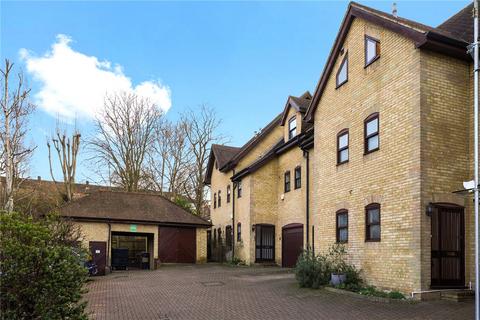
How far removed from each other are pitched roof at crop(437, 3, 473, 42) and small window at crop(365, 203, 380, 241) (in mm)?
5822

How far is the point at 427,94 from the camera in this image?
1349 cm

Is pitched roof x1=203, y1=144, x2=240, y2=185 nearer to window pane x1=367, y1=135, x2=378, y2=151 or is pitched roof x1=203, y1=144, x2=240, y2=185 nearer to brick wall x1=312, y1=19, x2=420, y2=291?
brick wall x1=312, y1=19, x2=420, y2=291

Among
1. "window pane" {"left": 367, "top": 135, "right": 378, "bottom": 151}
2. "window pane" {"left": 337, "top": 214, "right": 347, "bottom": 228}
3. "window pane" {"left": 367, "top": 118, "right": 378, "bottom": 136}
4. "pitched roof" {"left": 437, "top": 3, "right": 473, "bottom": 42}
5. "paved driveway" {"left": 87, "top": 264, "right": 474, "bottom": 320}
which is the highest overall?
"pitched roof" {"left": 437, "top": 3, "right": 473, "bottom": 42}

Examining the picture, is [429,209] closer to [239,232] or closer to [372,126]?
[372,126]

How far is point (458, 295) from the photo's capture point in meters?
12.4

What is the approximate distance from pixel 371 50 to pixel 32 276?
42.0 ft

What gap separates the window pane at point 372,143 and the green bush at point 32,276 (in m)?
10.7

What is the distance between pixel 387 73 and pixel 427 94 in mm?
1843

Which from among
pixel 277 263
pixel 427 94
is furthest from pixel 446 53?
pixel 277 263

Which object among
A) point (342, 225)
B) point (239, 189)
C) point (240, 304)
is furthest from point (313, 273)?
point (239, 189)

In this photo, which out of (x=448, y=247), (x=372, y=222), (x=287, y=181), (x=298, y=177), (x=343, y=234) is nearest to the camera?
→ (x=448, y=247)

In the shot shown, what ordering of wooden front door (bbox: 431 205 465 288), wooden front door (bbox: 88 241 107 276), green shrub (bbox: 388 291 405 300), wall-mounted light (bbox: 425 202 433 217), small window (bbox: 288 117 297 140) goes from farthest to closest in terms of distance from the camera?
small window (bbox: 288 117 297 140) < wooden front door (bbox: 88 241 107 276) < wooden front door (bbox: 431 205 465 288) < wall-mounted light (bbox: 425 202 433 217) < green shrub (bbox: 388 291 405 300)

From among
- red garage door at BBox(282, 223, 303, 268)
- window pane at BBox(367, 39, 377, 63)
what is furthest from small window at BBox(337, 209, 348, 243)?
red garage door at BBox(282, 223, 303, 268)

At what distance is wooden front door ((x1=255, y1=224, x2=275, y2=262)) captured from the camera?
2759cm
